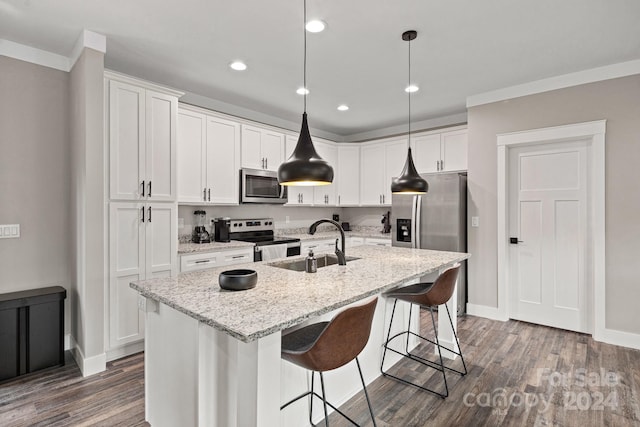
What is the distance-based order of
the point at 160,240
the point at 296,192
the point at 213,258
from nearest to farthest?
the point at 160,240 < the point at 213,258 < the point at 296,192

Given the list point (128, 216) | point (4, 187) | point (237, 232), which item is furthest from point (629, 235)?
point (4, 187)

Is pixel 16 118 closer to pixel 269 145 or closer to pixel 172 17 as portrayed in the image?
pixel 172 17

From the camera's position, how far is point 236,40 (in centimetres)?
267

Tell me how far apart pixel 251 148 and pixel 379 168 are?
2.12m

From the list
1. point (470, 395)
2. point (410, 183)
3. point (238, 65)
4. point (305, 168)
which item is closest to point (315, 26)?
point (238, 65)

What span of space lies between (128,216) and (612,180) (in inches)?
178

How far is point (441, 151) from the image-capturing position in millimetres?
4574

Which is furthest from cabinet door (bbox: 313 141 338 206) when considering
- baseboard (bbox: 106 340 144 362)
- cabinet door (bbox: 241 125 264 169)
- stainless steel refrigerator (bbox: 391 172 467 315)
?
baseboard (bbox: 106 340 144 362)

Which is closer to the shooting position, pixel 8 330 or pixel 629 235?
pixel 8 330

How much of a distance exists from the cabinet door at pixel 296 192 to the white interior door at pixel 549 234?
2711mm

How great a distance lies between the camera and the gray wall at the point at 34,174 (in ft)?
8.95

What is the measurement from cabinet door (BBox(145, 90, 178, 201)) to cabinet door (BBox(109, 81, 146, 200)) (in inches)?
2.3

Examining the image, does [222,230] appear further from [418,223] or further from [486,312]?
[486,312]

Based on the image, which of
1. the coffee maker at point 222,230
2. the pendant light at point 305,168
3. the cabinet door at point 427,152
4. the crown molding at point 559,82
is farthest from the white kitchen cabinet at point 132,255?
the crown molding at point 559,82
